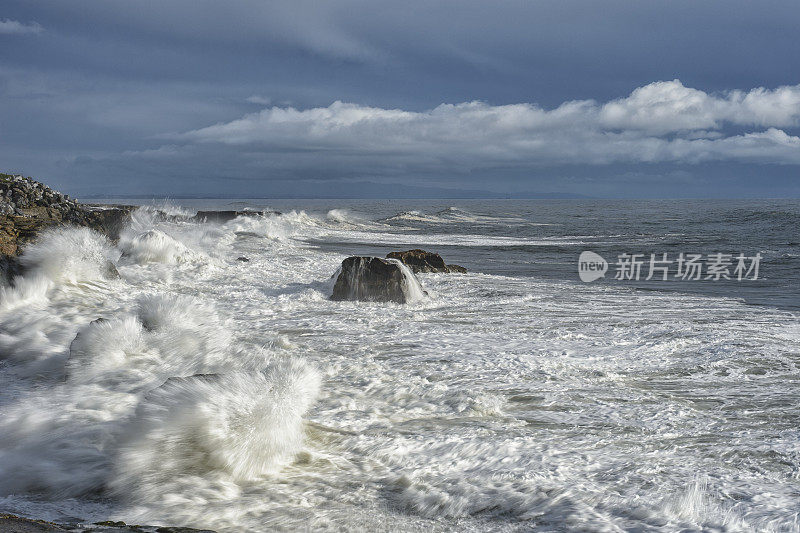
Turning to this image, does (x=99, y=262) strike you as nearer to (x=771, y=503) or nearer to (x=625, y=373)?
(x=625, y=373)

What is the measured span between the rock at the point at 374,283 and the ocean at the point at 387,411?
261 millimetres

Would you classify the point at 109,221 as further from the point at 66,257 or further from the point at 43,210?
the point at 66,257

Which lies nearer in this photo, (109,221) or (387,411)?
(387,411)

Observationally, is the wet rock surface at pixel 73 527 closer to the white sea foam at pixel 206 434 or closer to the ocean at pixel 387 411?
the ocean at pixel 387 411

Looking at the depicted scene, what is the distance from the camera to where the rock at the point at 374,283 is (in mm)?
8195

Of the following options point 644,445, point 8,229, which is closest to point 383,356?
point 644,445

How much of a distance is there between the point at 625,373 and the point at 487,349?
1.30 metres

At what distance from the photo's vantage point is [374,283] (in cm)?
832

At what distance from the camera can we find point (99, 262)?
8312 millimetres

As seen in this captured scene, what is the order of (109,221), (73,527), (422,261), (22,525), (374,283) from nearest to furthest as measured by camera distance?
(22,525) → (73,527) → (374,283) → (422,261) → (109,221)

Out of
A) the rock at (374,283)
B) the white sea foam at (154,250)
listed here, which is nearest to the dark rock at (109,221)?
the white sea foam at (154,250)

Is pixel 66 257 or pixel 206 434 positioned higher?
pixel 66 257

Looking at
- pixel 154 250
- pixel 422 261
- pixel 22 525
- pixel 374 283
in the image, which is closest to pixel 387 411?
pixel 22 525

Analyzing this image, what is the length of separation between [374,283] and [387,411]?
4372 millimetres
